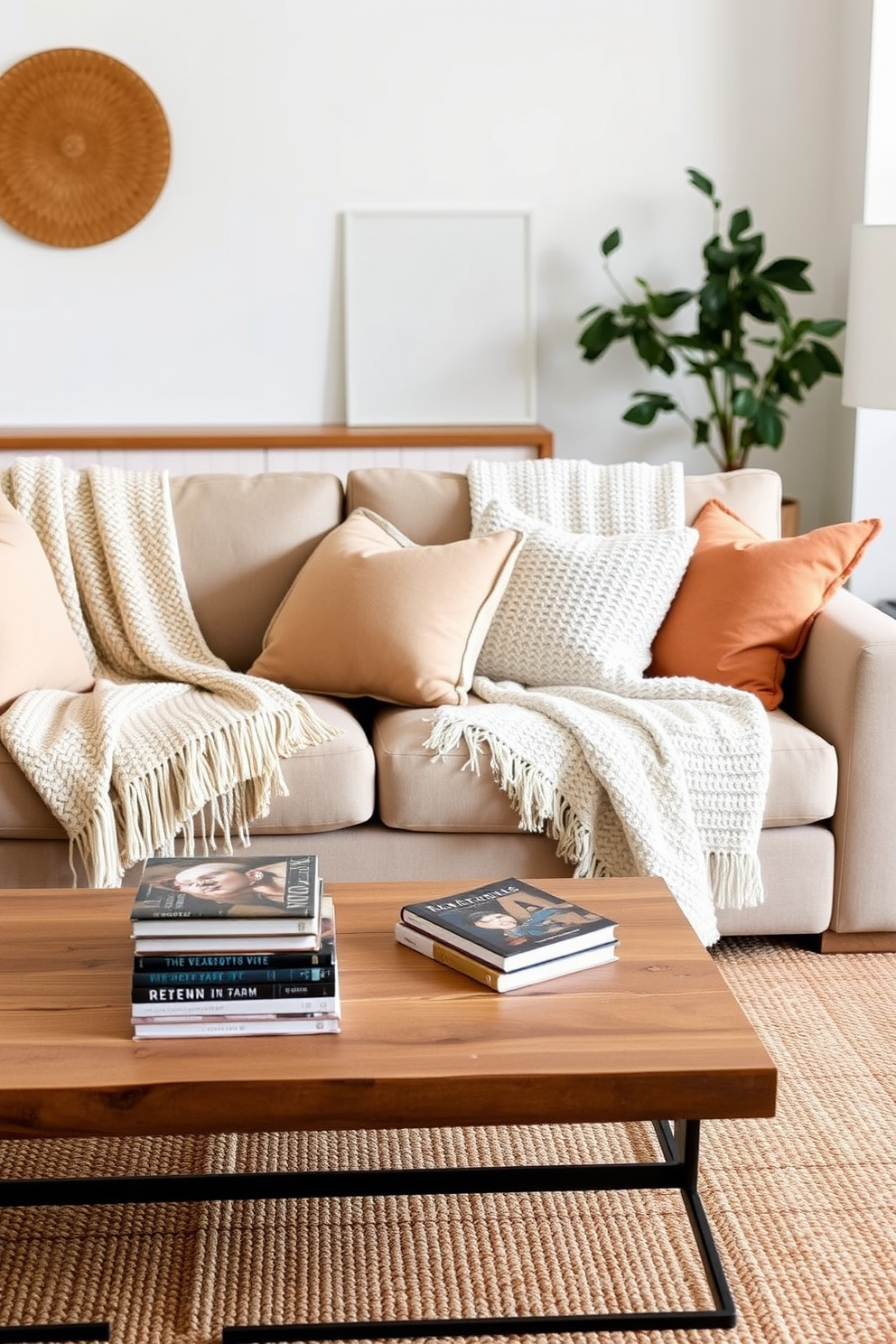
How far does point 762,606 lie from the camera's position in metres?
2.74

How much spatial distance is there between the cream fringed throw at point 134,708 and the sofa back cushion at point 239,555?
0.16 ft

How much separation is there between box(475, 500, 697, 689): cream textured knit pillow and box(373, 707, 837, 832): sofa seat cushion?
0.33 metres

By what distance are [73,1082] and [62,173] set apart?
3.61 m

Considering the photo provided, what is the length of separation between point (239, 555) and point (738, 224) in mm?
2082

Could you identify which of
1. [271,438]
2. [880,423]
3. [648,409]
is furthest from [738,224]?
[271,438]

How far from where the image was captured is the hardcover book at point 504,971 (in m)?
→ 1.65

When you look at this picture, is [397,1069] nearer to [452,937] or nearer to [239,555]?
[452,937]

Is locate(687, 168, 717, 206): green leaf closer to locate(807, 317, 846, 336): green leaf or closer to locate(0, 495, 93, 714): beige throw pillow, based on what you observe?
locate(807, 317, 846, 336): green leaf

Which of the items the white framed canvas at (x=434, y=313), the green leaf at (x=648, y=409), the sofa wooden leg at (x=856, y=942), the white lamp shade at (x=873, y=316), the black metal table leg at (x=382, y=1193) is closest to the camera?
the black metal table leg at (x=382, y=1193)

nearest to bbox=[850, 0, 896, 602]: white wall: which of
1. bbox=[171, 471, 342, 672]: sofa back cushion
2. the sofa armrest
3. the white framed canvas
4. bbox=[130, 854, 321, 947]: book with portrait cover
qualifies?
the white framed canvas

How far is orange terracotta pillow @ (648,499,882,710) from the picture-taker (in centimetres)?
274

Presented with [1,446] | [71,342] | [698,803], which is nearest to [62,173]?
[71,342]

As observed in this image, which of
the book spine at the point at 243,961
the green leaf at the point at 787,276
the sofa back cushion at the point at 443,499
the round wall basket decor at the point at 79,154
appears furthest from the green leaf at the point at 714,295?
the book spine at the point at 243,961

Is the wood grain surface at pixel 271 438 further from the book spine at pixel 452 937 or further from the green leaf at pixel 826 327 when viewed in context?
the book spine at pixel 452 937
